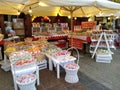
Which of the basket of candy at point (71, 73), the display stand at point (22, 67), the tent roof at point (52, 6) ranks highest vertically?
the tent roof at point (52, 6)

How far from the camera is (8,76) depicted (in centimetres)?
391

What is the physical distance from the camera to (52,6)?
13.3 ft

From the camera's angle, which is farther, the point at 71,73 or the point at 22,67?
the point at 71,73

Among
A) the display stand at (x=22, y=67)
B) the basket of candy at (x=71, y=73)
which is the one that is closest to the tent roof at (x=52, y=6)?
the display stand at (x=22, y=67)

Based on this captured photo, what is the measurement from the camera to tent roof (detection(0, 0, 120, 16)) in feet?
12.3

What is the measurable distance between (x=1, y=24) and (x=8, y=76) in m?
4.48

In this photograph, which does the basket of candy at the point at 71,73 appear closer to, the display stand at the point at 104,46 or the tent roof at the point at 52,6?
the tent roof at the point at 52,6

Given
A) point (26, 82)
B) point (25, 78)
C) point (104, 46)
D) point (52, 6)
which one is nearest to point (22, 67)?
point (25, 78)

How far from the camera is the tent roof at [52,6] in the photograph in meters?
3.75

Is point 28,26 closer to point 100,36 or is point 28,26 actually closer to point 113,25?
point 100,36

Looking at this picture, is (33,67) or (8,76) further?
(8,76)

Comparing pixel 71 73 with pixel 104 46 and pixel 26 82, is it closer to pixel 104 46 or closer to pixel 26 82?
pixel 26 82

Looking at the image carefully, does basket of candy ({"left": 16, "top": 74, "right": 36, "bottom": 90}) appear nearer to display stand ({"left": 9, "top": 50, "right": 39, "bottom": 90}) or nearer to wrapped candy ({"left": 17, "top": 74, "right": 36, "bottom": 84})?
wrapped candy ({"left": 17, "top": 74, "right": 36, "bottom": 84})

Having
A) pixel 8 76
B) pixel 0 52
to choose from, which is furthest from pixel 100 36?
pixel 0 52
